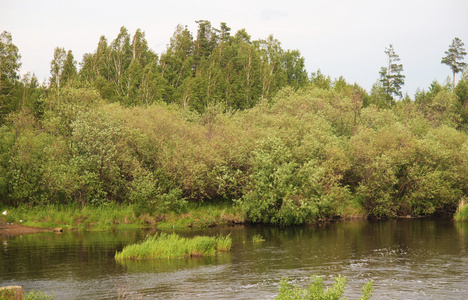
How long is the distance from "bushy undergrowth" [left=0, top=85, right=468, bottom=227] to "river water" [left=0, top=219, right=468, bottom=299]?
18.8 ft

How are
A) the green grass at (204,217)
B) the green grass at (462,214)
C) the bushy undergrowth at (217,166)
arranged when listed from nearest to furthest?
the bushy undergrowth at (217,166)
the green grass at (204,217)
the green grass at (462,214)

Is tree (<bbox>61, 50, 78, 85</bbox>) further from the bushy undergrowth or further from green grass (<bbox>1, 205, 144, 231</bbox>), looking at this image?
green grass (<bbox>1, 205, 144, 231</bbox>)

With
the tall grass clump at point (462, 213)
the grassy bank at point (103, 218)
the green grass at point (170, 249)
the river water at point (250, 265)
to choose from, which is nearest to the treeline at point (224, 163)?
the grassy bank at point (103, 218)

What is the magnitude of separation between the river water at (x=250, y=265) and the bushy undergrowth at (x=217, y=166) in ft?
18.8

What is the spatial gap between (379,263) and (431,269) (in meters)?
3.54

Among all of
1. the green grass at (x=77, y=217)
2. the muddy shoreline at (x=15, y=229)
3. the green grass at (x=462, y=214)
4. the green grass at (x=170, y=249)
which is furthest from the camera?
the green grass at (x=462, y=214)

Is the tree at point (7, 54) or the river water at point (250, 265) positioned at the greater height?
the tree at point (7, 54)

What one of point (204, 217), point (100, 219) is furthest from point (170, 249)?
point (100, 219)

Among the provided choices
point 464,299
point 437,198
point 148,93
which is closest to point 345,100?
point 437,198

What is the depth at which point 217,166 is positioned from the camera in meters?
58.0

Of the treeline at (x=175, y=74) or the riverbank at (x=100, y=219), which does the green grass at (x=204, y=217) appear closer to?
the riverbank at (x=100, y=219)

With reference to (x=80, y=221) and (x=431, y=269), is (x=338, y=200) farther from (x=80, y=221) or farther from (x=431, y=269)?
(x=80, y=221)

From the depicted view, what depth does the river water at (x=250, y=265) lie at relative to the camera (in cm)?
2786

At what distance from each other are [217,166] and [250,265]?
952 inches
